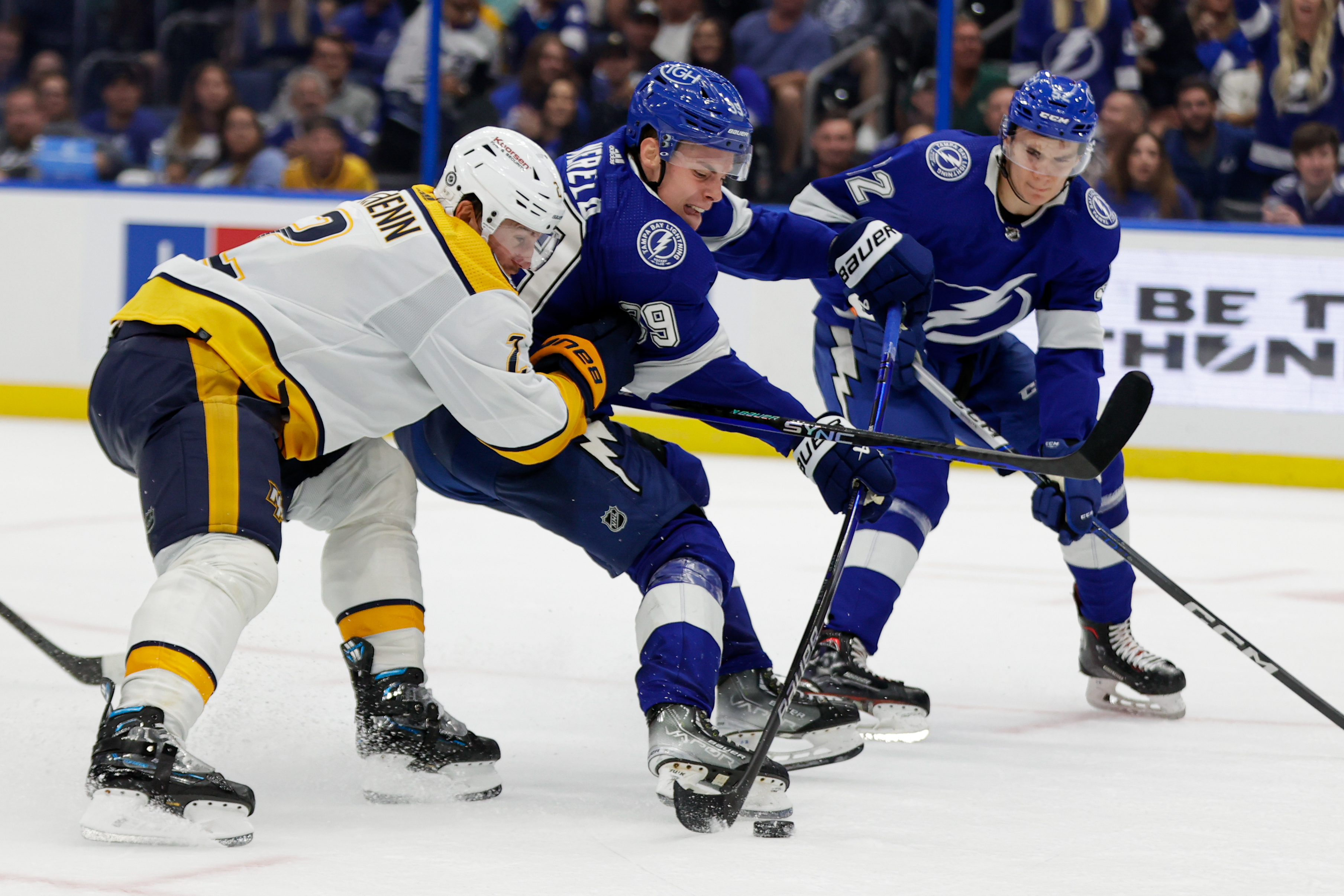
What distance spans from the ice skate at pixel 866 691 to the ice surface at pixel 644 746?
7cm

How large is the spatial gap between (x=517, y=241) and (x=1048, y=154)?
3.56 ft

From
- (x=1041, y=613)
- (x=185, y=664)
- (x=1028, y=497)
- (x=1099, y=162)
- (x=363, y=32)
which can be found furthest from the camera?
(x=363, y=32)

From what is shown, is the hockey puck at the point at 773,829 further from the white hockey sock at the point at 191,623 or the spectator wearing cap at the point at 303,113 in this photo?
the spectator wearing cap at the point at 303,113

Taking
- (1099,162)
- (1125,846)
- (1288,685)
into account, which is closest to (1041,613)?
(1288,685)

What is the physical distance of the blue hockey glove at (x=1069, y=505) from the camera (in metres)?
2.82

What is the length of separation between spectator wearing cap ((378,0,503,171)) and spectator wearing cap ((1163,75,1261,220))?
292 centimetres

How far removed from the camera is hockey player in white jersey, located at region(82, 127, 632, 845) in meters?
1.98

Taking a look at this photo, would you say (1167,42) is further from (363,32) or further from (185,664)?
(185,664)

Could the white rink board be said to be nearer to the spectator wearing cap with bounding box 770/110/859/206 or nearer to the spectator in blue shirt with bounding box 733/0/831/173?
the spectator wearing cap with bounding box 770/110/859/206

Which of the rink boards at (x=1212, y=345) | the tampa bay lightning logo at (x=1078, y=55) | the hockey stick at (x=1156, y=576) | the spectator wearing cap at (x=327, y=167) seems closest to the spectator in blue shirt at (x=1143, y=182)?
the rink boards at (x=1212, y=345)

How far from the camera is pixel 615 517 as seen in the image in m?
2.35

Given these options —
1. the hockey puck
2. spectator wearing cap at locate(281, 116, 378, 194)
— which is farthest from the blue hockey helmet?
spectator wearing cap at locate(281, 116, 378, 194)

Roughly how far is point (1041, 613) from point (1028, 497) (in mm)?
2180

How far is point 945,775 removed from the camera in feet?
8.27
